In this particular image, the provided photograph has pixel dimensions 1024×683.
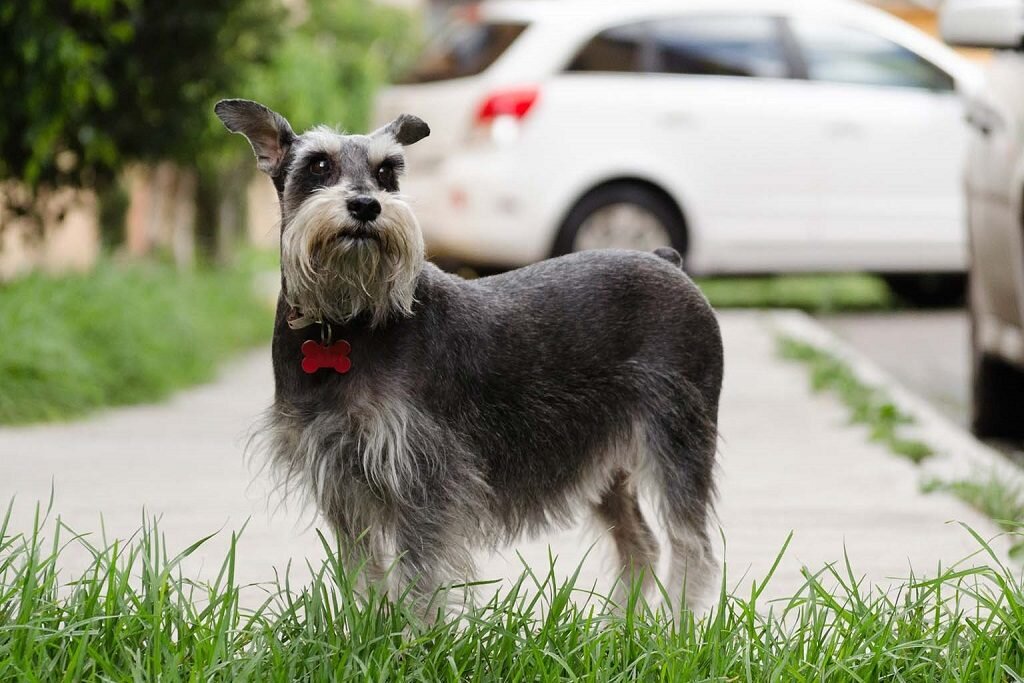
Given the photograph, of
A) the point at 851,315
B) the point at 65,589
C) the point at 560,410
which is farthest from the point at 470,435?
the point at 851,315

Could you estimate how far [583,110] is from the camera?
39.2ft

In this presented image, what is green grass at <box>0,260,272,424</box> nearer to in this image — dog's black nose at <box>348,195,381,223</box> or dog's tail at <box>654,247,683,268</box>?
dog's tail at <box>654,247,683,268</box>

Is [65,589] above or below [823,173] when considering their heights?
below

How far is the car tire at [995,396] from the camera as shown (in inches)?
313

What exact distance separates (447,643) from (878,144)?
981 centimetres

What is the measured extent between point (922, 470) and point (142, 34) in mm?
6045

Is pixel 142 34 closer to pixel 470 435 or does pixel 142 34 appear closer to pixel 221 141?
pixel 221 141

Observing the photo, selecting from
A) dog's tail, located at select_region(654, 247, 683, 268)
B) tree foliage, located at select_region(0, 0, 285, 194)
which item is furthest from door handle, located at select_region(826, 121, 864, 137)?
dog's tail, located at select_region(654, 247, 683, 268)

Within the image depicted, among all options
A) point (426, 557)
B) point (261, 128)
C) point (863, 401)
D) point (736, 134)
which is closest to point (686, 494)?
point (426, 557)

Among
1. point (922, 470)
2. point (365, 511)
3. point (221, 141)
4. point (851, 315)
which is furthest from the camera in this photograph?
point (851, 315)

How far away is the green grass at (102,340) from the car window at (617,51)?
11.0 ft

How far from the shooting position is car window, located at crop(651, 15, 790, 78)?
12.5 m

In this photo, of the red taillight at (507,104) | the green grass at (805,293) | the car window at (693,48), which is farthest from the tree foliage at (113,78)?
the green grass at (805,293)

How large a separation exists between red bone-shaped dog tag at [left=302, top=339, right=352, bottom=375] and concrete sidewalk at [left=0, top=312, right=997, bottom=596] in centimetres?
52
